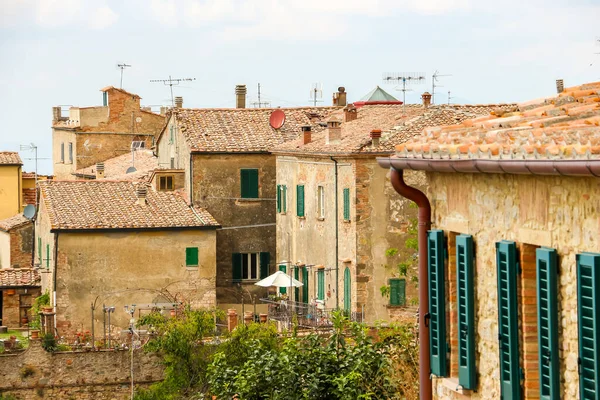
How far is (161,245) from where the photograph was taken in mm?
41781

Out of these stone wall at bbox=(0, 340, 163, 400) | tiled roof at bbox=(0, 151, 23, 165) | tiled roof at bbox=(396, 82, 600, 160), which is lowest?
stone wall at bbox=(0, 340, 163, 400)

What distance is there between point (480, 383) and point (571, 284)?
218cm

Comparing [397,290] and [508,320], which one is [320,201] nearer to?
[397,290]

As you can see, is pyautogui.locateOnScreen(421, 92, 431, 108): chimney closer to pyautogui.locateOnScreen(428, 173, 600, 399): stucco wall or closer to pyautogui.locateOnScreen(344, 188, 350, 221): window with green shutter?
pyautogui.locateOnScreen(344, 188, 350, 221): window with green shutter

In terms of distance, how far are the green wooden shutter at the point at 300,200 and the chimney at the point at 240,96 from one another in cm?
967

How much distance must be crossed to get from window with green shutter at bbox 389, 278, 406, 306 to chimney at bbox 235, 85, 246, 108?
14.6m

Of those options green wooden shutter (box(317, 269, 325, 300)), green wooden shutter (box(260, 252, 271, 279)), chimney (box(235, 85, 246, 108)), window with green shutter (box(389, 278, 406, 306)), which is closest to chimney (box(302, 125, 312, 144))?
green wooden shutter (box(317, 269, 325, 300))

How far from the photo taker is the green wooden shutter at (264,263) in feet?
146

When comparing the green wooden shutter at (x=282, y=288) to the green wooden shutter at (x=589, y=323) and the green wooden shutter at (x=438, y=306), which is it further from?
the green wooden shutter at (x=589, y=323)

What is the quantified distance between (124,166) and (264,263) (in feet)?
44.3

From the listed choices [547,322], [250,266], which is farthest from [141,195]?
[547,322]

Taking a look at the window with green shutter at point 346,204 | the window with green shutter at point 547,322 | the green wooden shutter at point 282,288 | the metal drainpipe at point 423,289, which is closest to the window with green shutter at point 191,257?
the green wooden shutter at point 282,288

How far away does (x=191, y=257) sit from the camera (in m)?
42.2

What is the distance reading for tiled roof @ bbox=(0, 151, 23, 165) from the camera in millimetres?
62375
